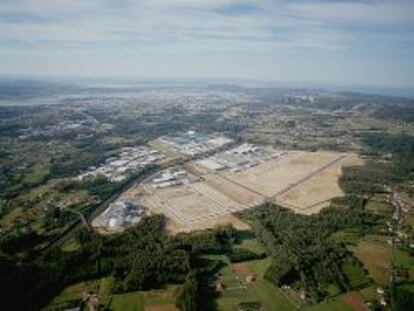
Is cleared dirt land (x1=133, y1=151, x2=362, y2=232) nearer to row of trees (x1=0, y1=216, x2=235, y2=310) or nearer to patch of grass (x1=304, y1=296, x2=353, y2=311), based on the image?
row of trees (x1=0, y1=216, x2=235, y2=310)

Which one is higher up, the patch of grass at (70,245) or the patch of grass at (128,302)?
the patch of grass at (70,245)

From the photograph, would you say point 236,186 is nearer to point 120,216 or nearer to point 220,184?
point 220,184

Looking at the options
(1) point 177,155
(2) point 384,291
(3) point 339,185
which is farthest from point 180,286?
(1) point 177,155

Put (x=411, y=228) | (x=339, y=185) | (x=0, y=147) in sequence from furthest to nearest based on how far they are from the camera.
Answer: (x=0, y=147)
(x=339, y=185)
(x=411, y=228)

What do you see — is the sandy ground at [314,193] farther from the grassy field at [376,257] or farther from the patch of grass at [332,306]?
the patch of grass at [332,306]

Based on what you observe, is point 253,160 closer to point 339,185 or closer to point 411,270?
point 339,185

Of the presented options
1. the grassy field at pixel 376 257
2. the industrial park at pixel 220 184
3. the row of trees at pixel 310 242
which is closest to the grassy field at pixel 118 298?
the row of trees at pixel 310 242

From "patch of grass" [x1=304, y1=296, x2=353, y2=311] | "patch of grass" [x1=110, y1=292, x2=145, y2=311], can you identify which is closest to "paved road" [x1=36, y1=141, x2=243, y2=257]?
"patch of grass" [x1=110, y1=292, x2=145, y2=311]

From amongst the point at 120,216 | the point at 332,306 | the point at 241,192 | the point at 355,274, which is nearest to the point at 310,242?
the point at 355,274
